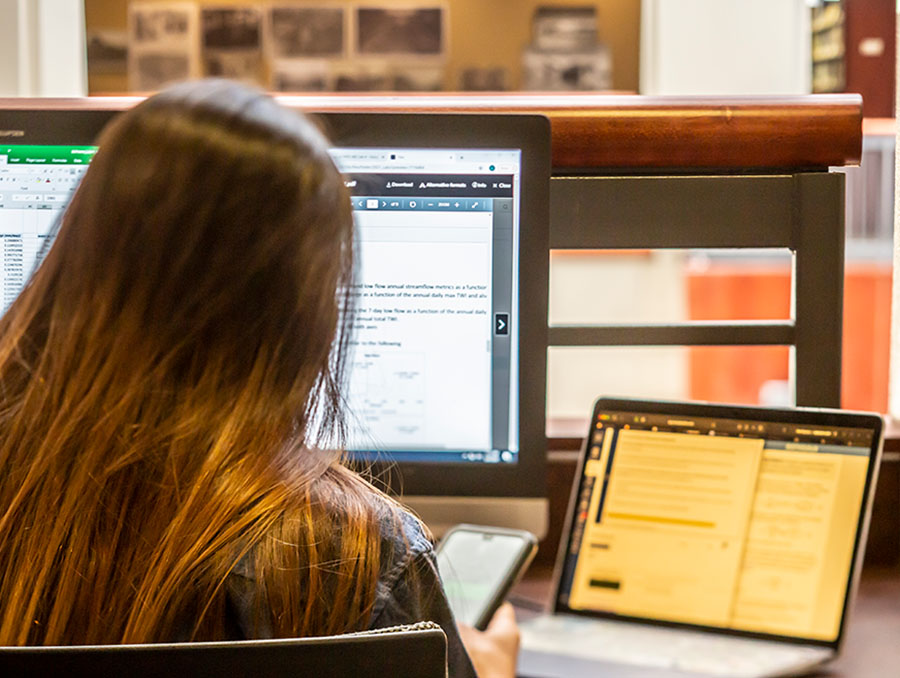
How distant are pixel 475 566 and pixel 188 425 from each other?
0.40m

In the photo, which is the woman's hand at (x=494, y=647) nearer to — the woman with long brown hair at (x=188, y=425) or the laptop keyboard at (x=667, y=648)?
the laptop keyboard at (x=667, y=648)

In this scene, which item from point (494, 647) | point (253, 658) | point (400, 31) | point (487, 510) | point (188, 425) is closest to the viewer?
point (253, 658)

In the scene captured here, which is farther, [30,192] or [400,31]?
[400,31]

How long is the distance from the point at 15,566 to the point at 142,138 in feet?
0.79

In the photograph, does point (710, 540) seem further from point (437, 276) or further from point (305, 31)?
point (305, 31)

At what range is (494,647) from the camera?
0.76 m

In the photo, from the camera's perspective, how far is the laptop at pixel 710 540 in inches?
32.8

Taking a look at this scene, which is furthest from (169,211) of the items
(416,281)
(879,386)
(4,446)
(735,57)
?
(879,386)

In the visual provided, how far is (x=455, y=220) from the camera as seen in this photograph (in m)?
0.83

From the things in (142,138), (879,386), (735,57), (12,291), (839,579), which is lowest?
(879,386)

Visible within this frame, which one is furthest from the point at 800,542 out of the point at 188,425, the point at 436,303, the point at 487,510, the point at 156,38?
the point at 156,38

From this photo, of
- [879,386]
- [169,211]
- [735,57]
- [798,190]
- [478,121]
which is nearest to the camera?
[169,211]

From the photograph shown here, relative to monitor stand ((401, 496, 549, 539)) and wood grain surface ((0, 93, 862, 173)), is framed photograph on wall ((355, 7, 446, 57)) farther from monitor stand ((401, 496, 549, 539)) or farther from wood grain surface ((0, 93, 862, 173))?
monitor stand ((401, 496, 549, 539))

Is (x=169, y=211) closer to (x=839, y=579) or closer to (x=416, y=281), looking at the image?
(x=416, y=281)
